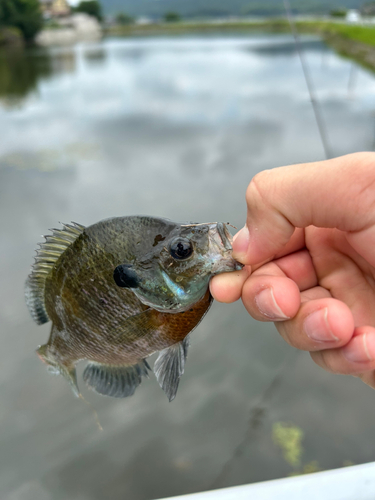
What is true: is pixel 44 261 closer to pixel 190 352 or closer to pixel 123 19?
pixel 190 352

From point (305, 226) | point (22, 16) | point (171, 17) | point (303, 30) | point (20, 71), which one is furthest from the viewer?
point (171, 17)

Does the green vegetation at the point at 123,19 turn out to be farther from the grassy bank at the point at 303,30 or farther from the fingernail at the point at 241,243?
the fingernail at the point at 241,243

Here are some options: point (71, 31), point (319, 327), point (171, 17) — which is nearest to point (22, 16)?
point (71, 31)

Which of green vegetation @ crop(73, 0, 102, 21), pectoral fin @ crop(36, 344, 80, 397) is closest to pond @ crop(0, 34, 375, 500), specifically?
pectoral fin @ crop(36, 344, 80, 397)

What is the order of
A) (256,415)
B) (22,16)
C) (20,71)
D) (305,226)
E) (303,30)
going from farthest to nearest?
(303,30) → (22,16) → (20,71) → (256,415) → (305,226)

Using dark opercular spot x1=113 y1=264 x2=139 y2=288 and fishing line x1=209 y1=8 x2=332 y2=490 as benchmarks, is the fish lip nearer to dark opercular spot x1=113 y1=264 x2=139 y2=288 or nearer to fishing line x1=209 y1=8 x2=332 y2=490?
dark opercular spot x1=113 y1=264 x2=139 y2=288

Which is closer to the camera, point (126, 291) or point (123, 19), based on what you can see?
point (126, 291)

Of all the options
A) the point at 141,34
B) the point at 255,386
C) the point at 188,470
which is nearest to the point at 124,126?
the point at 255,386

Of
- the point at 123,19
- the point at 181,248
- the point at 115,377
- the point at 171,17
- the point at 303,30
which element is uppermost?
the point at 123,19
